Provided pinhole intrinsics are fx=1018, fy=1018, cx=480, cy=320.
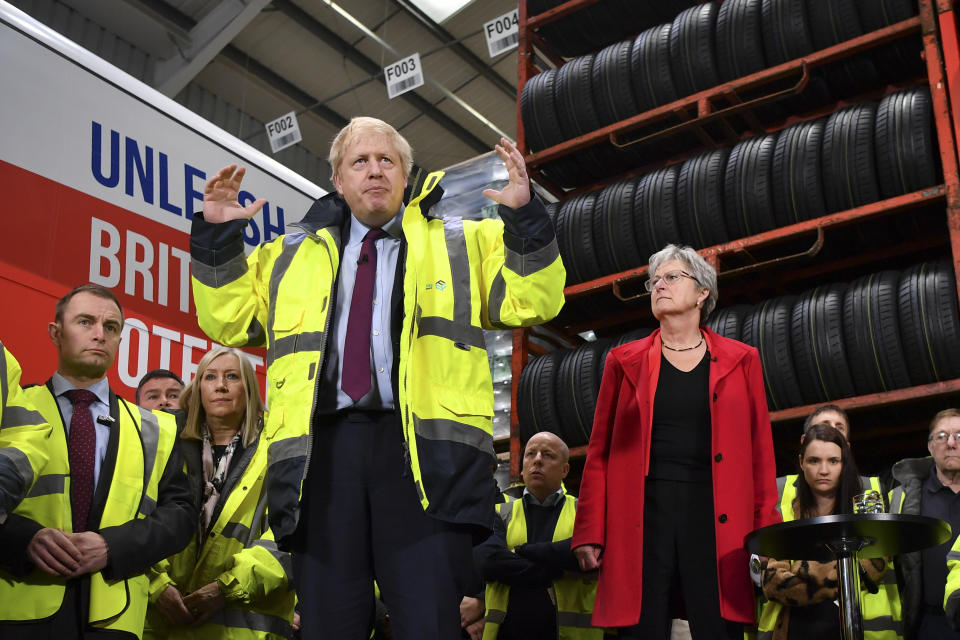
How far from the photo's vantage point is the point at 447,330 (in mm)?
2365

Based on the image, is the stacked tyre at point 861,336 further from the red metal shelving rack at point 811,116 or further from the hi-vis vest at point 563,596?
the hi-vis vest at point 563,596

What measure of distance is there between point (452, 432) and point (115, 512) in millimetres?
1255

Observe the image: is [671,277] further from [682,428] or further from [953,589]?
[953,589]

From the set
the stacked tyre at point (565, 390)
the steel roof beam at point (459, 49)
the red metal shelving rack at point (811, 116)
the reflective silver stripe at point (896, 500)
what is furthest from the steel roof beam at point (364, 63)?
the reflective silver stripe at point (896, 500)

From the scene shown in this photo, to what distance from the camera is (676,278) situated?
320cm

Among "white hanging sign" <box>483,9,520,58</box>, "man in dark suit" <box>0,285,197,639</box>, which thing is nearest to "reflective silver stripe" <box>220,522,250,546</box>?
"man in dark suit" <box>0,285,197,639</box>

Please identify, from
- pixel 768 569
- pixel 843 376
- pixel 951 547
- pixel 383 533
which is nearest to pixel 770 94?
pixel 843 376

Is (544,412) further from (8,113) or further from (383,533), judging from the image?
(383,533)

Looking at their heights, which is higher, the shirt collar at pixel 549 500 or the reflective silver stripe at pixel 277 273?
the reflective silver stripe at pixel 277 273

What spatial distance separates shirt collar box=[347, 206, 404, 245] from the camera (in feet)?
8.31

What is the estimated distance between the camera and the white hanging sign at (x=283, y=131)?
12000 millimetres

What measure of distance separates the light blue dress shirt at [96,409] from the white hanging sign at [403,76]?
7747 millimetres

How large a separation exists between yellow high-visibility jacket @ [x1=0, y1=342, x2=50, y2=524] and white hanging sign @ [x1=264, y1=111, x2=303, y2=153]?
943 cm

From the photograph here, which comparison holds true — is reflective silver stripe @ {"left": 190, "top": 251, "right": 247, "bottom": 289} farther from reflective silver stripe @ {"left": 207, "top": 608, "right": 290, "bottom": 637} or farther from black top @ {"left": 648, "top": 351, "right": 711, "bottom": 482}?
reflective silver stripe @ {"left": 207, "top": 608, "right": 290, "bottom": 637}
